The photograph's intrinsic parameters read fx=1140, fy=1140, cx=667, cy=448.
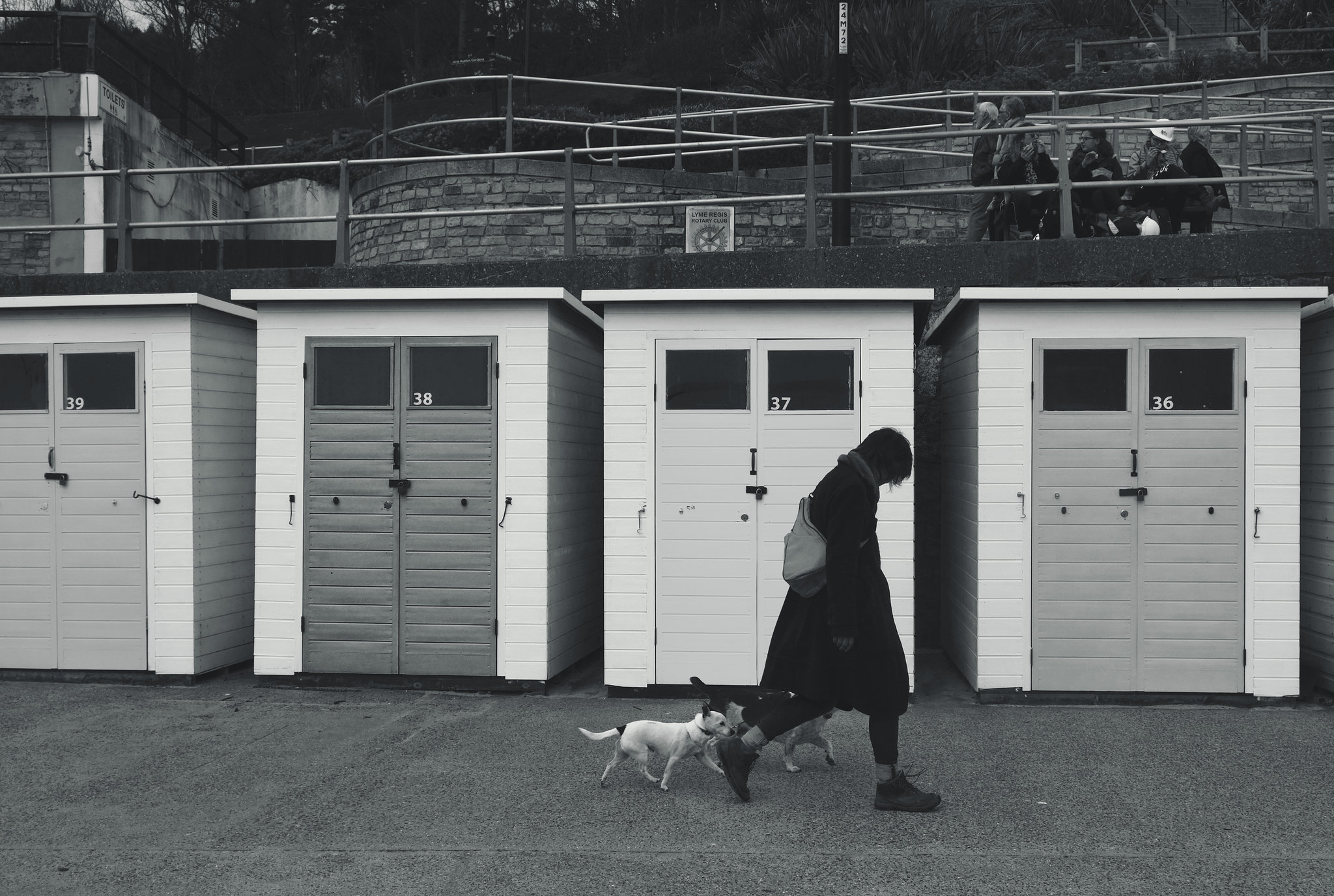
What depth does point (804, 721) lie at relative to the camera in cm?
565

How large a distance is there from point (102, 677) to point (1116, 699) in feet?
24.7

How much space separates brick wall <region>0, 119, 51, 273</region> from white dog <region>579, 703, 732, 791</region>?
49.7ft

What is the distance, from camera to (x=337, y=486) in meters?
8.46

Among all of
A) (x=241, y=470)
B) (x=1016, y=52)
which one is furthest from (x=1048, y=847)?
(x=1016, y=52)

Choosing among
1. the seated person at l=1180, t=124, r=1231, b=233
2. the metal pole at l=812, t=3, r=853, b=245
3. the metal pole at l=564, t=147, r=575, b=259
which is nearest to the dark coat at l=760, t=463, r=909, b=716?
the metal pole at l=564, t=147, r=575, b=259

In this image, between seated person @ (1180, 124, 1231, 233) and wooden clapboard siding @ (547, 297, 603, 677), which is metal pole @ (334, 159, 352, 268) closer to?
wooden clapboard siding @ (547, 297, 603, 677)

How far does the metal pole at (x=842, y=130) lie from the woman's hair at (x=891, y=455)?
559 centimetres

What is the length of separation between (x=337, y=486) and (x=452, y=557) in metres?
1.02

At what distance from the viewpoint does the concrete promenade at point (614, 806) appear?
4707 millimetres

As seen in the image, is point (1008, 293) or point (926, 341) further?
point (926, 341)

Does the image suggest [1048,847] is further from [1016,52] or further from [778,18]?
[778,18]

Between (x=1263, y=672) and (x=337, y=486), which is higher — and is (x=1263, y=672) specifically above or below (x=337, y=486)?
below

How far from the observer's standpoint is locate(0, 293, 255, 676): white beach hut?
8719 mm

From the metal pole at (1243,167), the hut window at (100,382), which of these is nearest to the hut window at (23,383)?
the hut window at (100,382)
